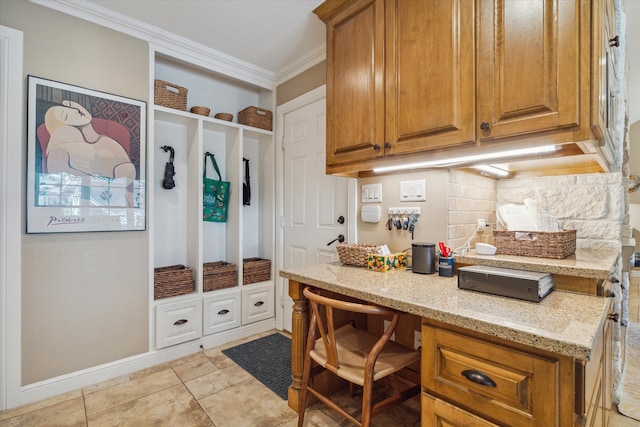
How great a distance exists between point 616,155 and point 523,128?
94 centimetres

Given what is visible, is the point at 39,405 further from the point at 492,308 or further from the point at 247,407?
the point at 492,308

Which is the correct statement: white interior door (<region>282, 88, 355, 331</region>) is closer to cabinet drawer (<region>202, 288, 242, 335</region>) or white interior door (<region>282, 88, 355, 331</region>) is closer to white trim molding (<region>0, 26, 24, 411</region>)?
cabinet drawer (<region>202, 288, 242, 335</region>)

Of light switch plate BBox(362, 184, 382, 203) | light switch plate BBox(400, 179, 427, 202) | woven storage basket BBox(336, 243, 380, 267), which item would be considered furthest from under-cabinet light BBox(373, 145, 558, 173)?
woven storage basket BBox(336, 243, 380, 267)

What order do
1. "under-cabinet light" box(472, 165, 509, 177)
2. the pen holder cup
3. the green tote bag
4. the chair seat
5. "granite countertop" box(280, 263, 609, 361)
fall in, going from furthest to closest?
1. the green tote bag
2. "under-cabinet light" box(472, 165, 509, 177)
3. the pen holder cup
4. the chair seat
5. "granite countertop" box(280, 263, 609, 361)

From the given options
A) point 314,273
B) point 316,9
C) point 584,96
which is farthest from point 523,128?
point 316,9

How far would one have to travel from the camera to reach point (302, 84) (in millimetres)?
2777

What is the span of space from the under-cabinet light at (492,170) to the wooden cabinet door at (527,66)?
41 centimetres

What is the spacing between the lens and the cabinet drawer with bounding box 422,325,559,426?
85cm

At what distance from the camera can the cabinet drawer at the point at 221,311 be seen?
2.61m

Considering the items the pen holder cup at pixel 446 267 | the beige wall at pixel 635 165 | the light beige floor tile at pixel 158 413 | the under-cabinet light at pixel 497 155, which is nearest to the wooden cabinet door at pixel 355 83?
the under-cabinet light at pixel 497 155

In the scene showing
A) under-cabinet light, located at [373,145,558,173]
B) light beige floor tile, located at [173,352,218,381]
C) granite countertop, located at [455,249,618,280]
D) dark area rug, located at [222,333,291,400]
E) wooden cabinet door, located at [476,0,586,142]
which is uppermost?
wooden cabinet door, located at [476,0,586,142]

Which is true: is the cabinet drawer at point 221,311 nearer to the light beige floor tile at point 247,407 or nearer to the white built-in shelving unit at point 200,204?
the white built-in shelving unit at point 200,204

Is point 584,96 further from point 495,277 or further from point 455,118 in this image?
point 495,277

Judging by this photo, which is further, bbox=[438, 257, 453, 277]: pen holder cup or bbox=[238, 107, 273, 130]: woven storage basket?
bbox=[238, 107, 273, 130]: woven storage basket
